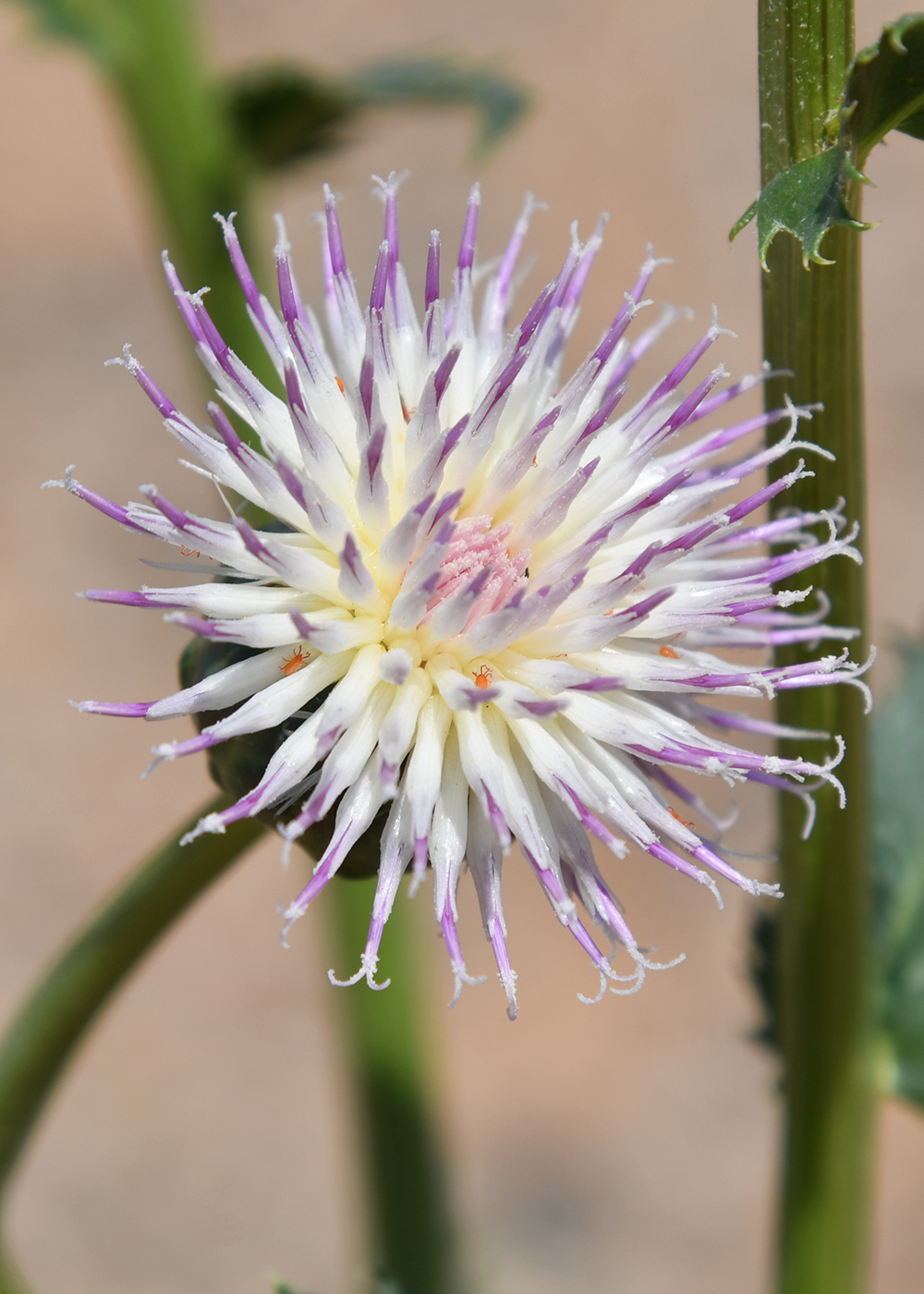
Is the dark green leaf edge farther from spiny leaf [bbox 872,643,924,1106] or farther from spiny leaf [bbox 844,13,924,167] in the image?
spiny leaf [bbox 872,643,924,1106]

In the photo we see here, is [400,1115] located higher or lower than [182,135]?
lower

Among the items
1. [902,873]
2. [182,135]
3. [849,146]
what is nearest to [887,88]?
[849,146]

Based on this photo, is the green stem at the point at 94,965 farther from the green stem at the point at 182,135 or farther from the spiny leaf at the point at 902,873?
the green stem at the point at 182,135

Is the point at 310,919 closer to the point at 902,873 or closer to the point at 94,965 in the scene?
the point at 902,873

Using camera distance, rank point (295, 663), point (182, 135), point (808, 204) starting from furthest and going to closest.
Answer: point (182, 135) < point (295, 663) < point (808, 204)

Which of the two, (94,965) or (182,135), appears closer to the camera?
(94,965)

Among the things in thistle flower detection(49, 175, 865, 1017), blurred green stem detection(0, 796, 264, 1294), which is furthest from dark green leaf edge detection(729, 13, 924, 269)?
blurred green stem detection(0, 796, 264, 1294)

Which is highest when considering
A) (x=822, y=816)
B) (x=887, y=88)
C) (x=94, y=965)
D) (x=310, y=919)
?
(x=887, y=88)
